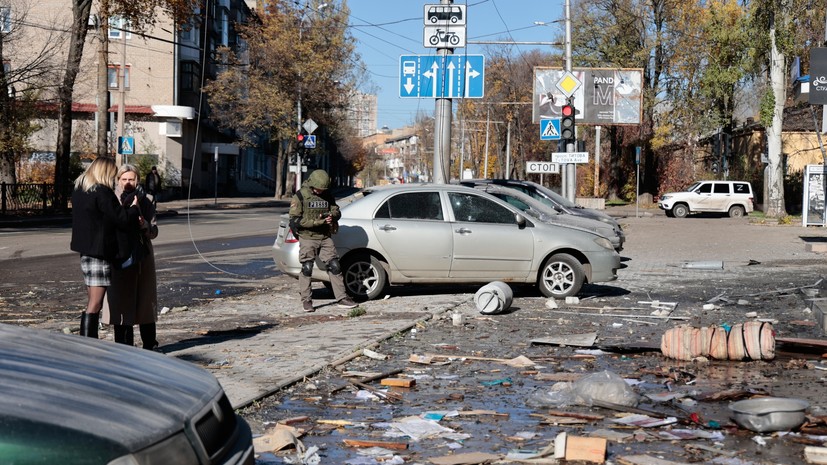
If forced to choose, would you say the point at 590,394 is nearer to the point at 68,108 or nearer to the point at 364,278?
the point at 364,278

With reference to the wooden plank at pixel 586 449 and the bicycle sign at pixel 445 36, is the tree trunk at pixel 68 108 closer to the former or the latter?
the bicycle sign at pixel 445 36

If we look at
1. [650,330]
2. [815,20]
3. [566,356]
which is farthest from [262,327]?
[815,20]

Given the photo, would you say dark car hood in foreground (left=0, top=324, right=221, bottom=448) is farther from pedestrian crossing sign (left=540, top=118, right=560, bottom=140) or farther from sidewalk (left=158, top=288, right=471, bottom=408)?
pedestrian crossing sign (left=540, top=118, right=560, bottom=140)

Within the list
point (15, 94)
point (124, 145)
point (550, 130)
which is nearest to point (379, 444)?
point (550, 130)

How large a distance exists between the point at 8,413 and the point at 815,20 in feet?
140

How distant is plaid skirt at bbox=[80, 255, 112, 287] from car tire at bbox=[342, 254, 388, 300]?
5.12 meters

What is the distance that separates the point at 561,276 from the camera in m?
13.1

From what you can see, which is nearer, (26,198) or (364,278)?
(364,278)

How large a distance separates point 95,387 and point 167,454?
45 cm

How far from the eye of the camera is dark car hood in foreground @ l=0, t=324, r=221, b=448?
3.08m

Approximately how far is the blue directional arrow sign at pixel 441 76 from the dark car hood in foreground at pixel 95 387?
16515 mm

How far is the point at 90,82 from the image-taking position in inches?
2074

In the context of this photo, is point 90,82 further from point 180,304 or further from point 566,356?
point 566,356

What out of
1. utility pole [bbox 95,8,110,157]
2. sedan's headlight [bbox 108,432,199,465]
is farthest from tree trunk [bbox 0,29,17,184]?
sedan's headlight [bbox 108,432,199,465]
